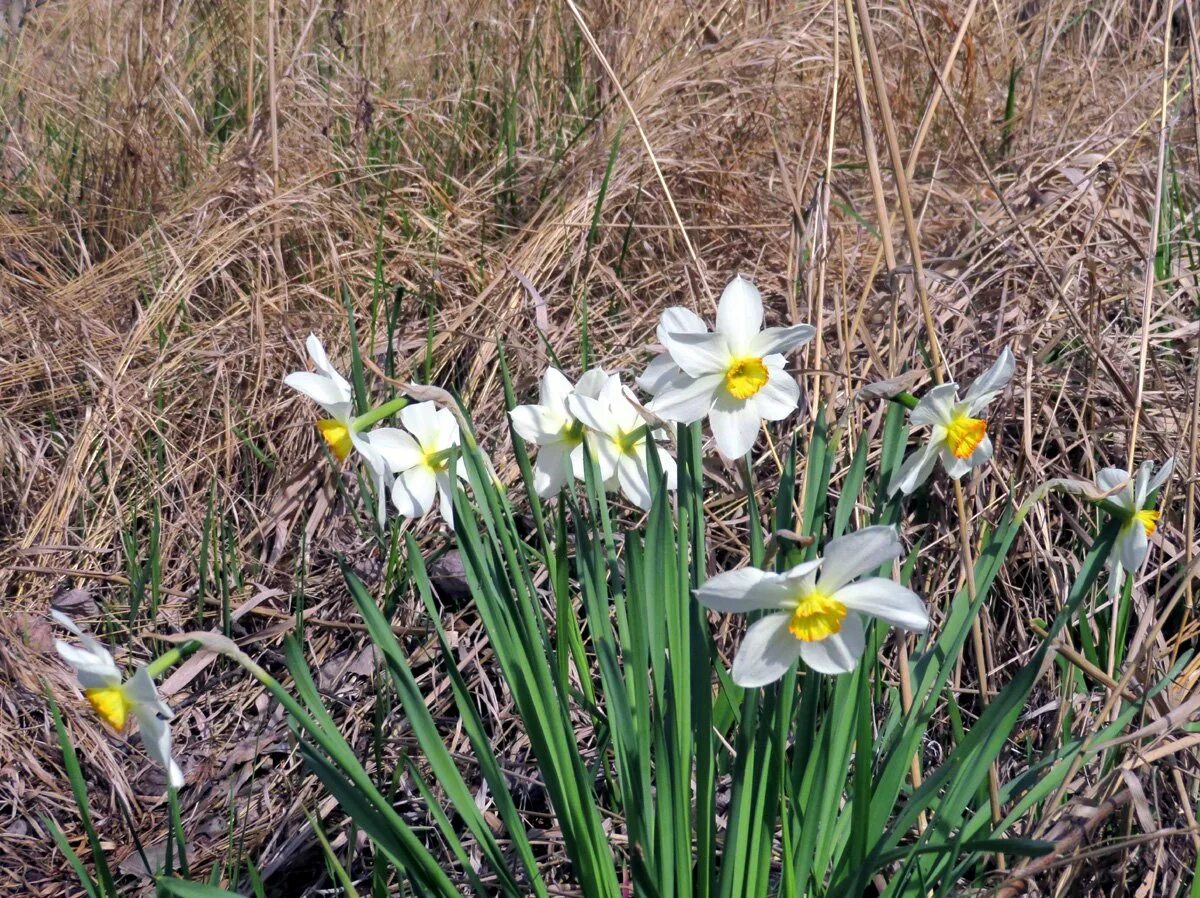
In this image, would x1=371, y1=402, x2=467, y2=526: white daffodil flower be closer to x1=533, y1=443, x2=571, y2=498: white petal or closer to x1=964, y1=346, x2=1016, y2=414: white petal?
x1=533, y1=443, x2=571, y2=498: white petal

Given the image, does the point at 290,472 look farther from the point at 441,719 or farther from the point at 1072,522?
the point at 1072,522

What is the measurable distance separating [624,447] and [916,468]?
30cm

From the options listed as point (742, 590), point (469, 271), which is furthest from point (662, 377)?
point (469, 271)

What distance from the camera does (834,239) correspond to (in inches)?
91.4

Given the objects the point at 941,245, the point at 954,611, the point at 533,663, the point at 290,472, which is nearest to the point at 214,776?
the point at 290,472

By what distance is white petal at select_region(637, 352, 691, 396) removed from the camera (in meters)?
1.01

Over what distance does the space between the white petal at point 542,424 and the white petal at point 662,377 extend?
0.45ft

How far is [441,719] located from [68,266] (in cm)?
166

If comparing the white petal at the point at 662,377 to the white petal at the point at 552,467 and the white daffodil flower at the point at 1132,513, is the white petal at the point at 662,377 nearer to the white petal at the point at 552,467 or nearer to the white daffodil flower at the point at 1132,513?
the white petal at the point at 552,467

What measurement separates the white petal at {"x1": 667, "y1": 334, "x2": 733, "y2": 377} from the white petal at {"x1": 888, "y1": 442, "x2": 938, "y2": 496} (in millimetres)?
231

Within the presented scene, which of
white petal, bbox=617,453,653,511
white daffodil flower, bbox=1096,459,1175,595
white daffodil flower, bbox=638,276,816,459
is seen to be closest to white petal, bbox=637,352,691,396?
white daffodil flower, bbox=638,276,816,459

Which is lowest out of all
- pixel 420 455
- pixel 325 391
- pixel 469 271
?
pixel 469 271

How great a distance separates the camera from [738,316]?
3.28ft

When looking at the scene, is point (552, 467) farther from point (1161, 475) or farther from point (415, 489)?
point (1161, 475)
